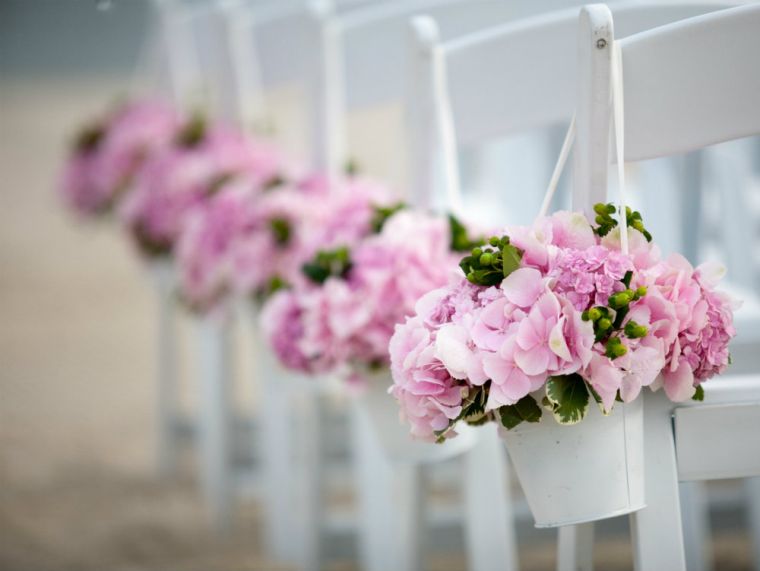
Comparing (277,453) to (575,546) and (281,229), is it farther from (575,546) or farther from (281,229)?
(575,546)

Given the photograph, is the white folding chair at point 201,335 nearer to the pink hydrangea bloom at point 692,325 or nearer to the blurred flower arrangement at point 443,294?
the blurred flower arrangement at point 443,294

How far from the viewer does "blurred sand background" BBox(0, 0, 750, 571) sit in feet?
7.87

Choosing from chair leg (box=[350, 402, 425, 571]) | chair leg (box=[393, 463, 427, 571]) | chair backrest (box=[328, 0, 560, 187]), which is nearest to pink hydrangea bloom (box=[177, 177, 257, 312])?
chair backrest (box=[328, 0, 560, 187])

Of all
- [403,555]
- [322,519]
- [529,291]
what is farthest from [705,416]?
[322,519]

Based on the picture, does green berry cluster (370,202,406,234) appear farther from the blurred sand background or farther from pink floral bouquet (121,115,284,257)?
the blurred sand background

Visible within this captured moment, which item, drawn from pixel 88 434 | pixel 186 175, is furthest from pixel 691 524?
pixel 88 434

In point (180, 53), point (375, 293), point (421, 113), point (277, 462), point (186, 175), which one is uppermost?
point (180, 53)

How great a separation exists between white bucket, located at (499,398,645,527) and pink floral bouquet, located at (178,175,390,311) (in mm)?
636

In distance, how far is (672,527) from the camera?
982 mm

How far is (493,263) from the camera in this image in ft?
3.04

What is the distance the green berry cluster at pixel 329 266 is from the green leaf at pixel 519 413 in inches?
18.3

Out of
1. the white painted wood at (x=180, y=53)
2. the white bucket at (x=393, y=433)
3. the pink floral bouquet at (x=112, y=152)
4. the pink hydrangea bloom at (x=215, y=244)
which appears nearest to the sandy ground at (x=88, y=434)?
the pink floral bouquet at (x=112, y=152)

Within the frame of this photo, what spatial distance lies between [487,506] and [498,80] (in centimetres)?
53

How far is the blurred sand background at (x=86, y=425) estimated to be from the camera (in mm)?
2398
